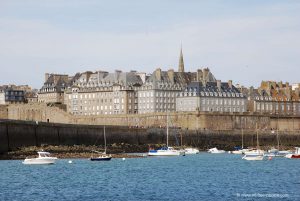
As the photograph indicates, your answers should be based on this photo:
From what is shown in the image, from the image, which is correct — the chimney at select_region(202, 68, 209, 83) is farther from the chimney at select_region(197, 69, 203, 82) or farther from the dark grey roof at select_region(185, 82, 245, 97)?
the dark grey roof at select_region(185, 82, 245, 97)

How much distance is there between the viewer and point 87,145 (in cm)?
9669

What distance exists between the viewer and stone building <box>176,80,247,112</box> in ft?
440

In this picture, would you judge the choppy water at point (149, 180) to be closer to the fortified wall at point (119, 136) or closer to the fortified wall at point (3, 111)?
the fortified wall at point (119, 136)

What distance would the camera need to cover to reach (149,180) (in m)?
59.9

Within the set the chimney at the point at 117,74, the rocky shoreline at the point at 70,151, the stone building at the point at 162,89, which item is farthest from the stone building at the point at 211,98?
the rocky shoreline at the point at 70,151

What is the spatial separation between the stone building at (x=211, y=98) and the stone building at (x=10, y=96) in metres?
39.8

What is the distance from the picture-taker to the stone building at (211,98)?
440 ft

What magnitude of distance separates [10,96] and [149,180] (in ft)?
359

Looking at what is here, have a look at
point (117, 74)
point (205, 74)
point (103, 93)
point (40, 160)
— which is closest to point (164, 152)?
point (40, 160)

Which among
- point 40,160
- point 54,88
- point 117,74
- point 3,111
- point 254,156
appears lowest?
point 254,156

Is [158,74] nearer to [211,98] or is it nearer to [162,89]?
[162,89]

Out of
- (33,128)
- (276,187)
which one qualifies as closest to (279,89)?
(33,128)

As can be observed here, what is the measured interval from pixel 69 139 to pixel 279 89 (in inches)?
2440

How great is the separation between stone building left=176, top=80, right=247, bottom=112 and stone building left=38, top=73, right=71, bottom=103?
2732 cm
